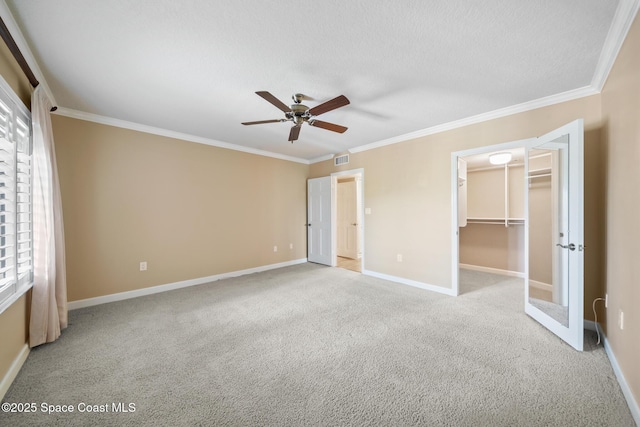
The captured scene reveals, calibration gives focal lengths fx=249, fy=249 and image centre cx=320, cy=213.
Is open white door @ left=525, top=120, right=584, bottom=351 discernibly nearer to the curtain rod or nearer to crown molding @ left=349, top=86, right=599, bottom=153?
crown molding @ left=349, top=86, right=599, bottom=153

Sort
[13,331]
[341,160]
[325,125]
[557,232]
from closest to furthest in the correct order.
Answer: [13,331]
[557,232]
[325,125]
[341,160]

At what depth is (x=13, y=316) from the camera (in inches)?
74.9

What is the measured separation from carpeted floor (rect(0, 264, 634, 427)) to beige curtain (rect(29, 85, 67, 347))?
0.20 meters

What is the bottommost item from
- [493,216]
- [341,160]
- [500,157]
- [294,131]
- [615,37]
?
[493,216]

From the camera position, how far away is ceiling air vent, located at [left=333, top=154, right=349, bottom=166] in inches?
203

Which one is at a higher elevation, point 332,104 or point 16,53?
point 16,53

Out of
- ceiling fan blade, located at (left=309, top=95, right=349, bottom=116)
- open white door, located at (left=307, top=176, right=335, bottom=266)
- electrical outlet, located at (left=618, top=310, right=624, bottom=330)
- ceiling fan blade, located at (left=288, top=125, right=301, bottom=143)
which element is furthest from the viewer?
open white door, located at (left=307, top=176, right=335, bottom=266)

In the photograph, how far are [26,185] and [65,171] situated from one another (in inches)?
43.7

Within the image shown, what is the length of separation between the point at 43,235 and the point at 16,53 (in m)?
1.47

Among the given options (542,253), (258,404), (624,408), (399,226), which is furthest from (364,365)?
(399,226)

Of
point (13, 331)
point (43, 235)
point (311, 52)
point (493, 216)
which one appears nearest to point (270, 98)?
point (311, 52)

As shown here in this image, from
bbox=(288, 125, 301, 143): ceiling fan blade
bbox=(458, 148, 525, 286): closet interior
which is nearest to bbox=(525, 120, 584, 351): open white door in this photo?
bbox=(458, 148, 525, 286): closet interior

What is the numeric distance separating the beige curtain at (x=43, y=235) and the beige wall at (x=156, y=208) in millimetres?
921

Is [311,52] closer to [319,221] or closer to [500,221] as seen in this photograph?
[319,221]
